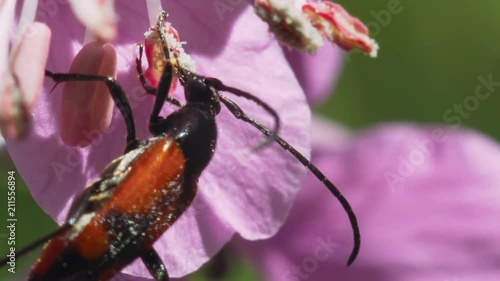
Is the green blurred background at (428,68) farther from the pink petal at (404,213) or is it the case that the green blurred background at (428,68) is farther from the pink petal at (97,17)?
the pink petal at (97,17)

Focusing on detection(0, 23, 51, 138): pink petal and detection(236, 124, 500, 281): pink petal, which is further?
detection(236, 124, 500, 281): pink petal

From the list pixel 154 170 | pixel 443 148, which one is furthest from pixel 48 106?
pixel 443 148

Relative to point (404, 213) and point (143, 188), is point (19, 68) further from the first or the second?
point (404, 213)

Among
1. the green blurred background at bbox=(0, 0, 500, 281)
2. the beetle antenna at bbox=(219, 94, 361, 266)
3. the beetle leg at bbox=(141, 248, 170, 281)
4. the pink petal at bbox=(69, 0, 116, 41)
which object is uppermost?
the pink petal at bbox=(69, 0, 116, 41)

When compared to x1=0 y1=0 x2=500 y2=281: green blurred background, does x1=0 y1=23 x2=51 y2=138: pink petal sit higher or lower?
higher

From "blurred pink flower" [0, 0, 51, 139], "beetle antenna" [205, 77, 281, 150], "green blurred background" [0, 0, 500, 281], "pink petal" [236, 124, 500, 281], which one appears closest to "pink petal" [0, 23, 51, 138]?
"blurred pink flower" [0, 0, 51, 139]

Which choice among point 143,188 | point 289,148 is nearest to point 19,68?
point 143,188

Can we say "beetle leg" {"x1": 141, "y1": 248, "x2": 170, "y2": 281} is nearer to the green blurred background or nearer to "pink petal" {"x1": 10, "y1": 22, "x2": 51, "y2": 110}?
"pink petal" {"x1": 10, "y1": 22, "x2": 51, "y2": 110}
